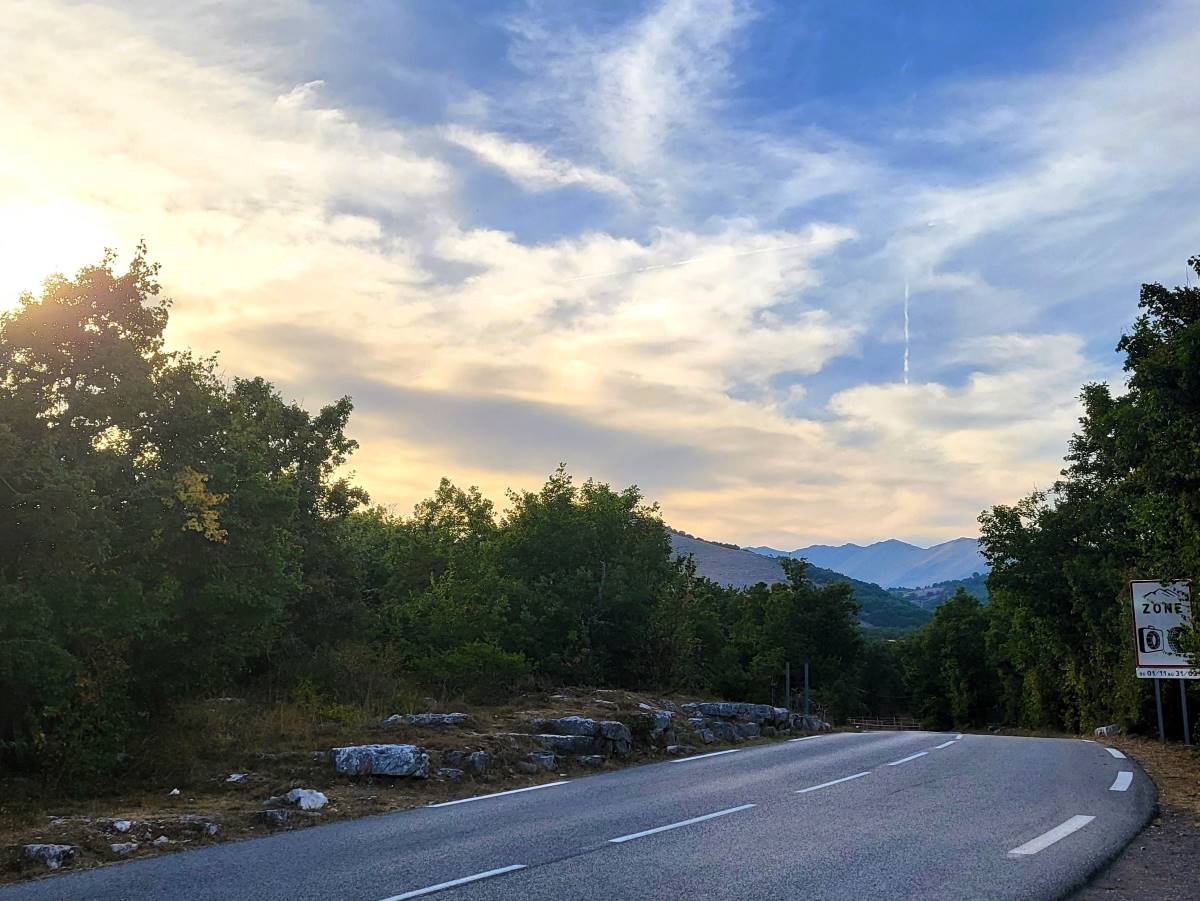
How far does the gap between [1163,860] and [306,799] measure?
9585 mm

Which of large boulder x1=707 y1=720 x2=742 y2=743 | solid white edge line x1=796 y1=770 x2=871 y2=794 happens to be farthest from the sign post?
solid white edge line x1=796 y1=770 x2=871 y2=794

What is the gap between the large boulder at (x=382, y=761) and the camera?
12938mm

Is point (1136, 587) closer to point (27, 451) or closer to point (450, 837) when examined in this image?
point (450, 837)

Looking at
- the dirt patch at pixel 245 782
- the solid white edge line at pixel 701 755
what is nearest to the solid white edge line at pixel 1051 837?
the dirt patch at pixel 245 782

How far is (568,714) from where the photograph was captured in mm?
18609

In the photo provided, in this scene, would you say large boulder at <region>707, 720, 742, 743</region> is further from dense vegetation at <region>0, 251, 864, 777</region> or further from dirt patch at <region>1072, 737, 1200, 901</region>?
dirt patch at <region>1072, 737, 1200, 901</region>

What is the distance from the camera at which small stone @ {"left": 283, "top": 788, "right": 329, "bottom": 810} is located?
11.1 m

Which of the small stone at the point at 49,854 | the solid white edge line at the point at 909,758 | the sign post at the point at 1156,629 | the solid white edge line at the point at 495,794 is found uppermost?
the sign post at the point at 1156,629

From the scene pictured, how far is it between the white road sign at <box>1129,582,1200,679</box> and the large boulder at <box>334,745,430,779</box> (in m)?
16.8

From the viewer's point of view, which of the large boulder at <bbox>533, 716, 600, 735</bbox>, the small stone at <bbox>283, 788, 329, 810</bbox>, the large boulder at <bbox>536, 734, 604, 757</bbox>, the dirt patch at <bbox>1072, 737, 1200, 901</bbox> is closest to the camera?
the dirt patch at <bbox>1072, 737, 1200, 901</bbox>

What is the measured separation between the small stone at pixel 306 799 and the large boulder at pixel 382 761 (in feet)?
4.58

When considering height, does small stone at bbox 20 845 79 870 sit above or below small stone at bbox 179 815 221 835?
above

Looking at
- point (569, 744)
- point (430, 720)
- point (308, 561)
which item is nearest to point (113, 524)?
point (430, 720)

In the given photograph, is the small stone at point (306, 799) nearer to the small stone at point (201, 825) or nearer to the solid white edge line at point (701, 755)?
the small stone at point (201, 825)
